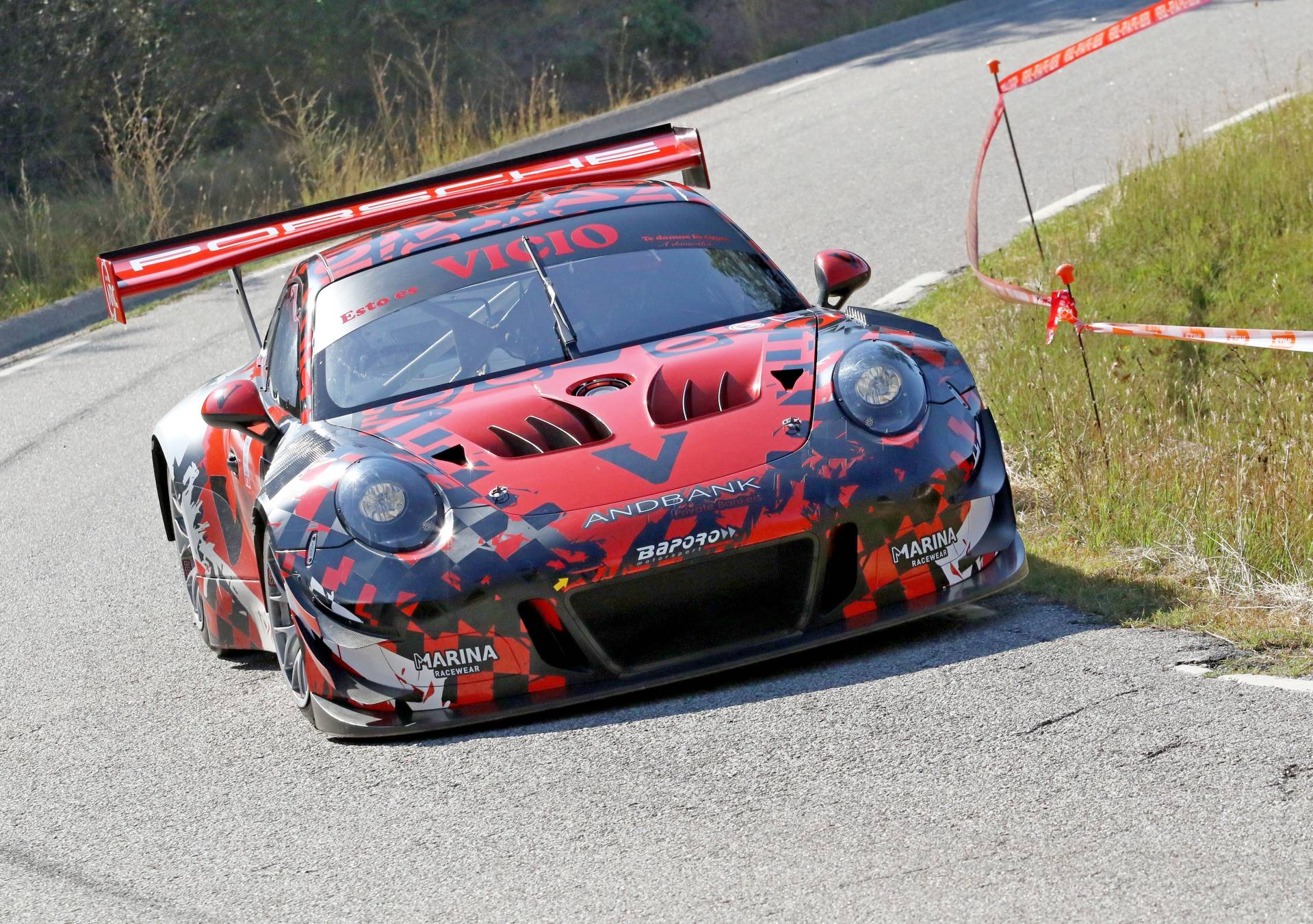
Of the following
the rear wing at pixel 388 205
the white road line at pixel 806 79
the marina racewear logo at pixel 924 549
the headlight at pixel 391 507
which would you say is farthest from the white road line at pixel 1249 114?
the headlight at pixel 391 507

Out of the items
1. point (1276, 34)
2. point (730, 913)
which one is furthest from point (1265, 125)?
point (730, 913)

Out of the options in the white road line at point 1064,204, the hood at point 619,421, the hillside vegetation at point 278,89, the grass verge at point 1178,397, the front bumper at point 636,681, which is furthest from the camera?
the hillside vegetation at point 278,89

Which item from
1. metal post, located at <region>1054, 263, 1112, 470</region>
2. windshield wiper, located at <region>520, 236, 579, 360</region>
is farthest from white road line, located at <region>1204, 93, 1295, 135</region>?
windshield wiper, located at <region>520, 236, 579, 360</region>

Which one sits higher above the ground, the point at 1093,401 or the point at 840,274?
the point at 840,274

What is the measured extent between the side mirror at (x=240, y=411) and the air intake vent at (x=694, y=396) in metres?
1.28

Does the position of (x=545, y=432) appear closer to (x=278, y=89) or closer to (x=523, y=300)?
(x=523, y=300)

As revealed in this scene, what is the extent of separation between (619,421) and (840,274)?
1.38 m

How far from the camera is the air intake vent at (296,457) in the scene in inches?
196

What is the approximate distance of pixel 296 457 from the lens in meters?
5.09

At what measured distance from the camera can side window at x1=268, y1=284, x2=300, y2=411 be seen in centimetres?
571

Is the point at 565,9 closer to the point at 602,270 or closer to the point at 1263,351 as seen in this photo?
the point at 1263,351

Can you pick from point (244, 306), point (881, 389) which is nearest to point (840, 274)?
point (881, 389)

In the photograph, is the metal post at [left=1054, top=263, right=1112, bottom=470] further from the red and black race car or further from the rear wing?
the rear wing

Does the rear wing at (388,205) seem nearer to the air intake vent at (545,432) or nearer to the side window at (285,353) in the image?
the side window at (285,353)
